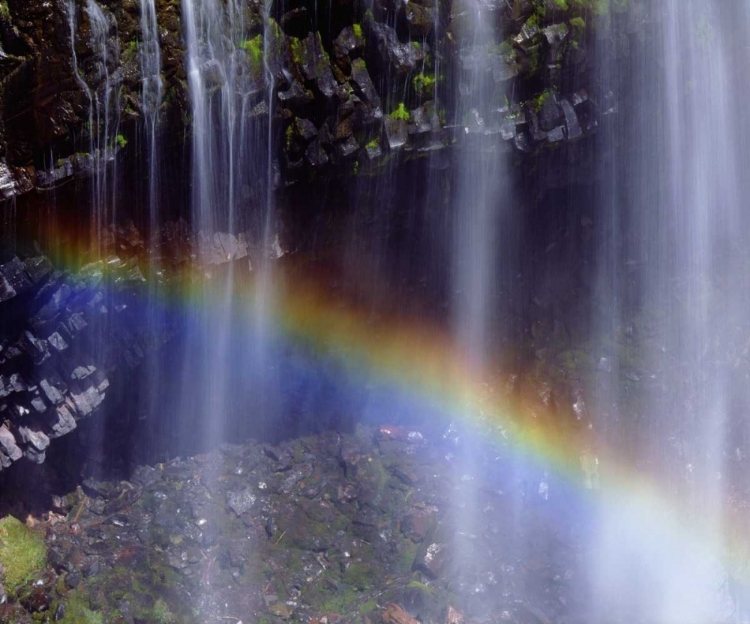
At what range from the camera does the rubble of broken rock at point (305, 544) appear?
877cm

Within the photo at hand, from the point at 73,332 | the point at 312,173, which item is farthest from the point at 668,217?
the point at 73,332

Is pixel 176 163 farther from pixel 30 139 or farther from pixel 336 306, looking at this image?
pixel 336 306

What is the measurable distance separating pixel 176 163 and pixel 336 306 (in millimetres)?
3870

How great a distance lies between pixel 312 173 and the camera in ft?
31.5

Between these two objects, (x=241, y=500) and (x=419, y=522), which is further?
(x=419, y=522)

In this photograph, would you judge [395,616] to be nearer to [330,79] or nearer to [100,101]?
[330,79]

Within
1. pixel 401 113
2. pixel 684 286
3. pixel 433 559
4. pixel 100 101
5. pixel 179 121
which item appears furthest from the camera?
pixel 684 286

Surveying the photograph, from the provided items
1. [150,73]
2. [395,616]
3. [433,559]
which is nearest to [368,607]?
[395,616]

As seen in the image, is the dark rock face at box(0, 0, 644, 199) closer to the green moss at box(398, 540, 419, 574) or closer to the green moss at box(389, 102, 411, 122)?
the green moss at box(389, 102, 411, 122)

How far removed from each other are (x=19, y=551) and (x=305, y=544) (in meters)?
3.43

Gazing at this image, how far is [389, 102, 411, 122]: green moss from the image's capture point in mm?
9688

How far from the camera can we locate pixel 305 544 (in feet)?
32.1

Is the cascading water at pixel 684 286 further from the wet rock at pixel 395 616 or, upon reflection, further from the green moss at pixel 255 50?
the green moss at pixel 255 50

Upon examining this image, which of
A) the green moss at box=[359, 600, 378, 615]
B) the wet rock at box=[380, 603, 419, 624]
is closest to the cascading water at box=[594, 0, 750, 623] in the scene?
the wet rock at box=[380, 603, 419, 624]
